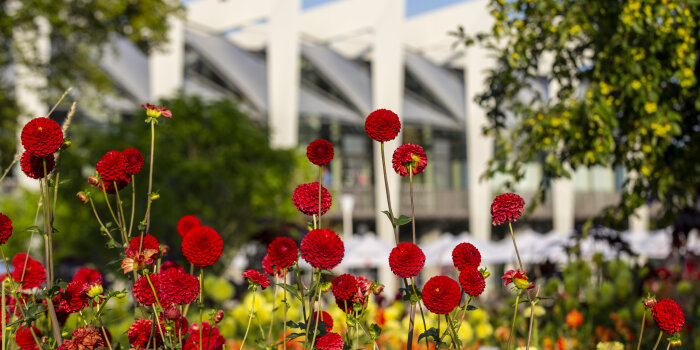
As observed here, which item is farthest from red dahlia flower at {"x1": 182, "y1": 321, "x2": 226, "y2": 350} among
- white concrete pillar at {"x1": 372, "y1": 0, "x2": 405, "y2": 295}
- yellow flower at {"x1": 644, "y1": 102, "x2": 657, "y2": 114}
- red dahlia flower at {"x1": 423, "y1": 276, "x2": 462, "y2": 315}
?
white concrete pillar at {"x1": 372, "y1": 0, "x2": 405, "y2": 295}

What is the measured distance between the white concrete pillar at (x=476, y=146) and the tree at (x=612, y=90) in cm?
2372

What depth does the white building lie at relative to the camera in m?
28.5

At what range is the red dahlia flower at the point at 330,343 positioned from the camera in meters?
1.91

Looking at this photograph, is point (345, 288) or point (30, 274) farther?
point (30, 274)

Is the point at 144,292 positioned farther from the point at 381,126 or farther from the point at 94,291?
the point at 381,126

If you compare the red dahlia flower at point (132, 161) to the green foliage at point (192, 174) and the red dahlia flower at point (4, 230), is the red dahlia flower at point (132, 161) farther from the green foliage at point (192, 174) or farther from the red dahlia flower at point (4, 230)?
the green foliage at point (192, 174)

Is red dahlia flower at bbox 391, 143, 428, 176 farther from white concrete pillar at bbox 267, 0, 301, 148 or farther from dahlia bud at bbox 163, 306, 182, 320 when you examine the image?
white concrete pillar at bbox 267, 0, 301, 148

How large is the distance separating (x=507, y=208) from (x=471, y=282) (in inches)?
8.7

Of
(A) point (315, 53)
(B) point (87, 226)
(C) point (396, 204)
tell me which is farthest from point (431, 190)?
(B) point (87, 226)

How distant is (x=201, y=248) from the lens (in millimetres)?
1729

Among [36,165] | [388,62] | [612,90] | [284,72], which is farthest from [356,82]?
[36,165]

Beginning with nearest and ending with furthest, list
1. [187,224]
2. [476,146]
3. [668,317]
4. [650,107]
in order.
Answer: [668,317] → [187,224] → [650,107] → [476,146]

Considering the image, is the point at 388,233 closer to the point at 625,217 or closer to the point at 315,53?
the point at 315,53

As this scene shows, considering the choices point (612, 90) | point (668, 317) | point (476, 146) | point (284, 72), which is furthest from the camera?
point (476, 146)
